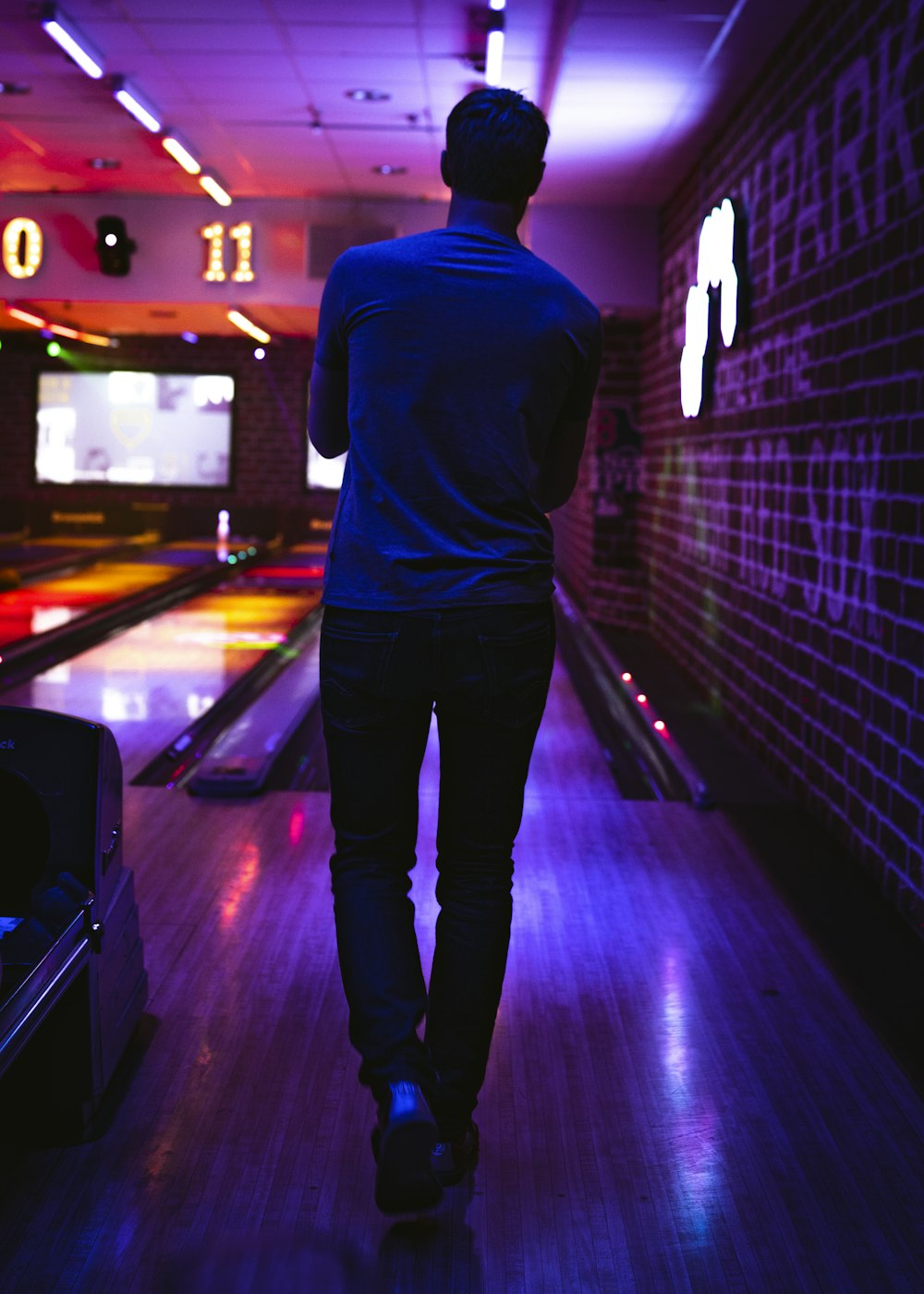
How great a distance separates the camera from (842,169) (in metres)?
4.21

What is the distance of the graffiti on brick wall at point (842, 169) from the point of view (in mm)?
3576

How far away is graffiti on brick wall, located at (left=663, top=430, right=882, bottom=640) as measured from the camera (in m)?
3.85

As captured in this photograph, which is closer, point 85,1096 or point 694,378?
point 85,1096

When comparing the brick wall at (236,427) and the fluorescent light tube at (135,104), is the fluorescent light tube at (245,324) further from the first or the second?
the fluorescent light tube at (135,104)

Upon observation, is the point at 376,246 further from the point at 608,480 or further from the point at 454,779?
the point at 608,480

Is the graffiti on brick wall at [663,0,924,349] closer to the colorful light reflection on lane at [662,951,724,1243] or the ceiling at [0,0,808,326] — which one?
the ceiling at [0,0,808,326]

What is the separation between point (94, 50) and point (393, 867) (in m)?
6.01

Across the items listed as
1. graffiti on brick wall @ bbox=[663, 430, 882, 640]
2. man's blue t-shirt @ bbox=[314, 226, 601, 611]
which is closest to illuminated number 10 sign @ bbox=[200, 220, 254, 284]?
graffiti on brick wall @ bbox=[663, 430, 882, 640]

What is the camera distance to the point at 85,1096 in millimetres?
1979

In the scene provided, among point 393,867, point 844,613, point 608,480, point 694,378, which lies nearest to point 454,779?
point 393,867

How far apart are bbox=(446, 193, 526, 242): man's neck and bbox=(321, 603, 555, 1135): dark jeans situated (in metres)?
0.49

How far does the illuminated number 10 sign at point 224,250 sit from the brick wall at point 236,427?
5680 mm

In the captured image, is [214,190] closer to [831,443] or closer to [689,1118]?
[831,443]

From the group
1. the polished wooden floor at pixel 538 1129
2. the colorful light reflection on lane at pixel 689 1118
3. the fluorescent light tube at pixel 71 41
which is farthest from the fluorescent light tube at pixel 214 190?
the colorful light reflection on lane at pixel 689 1118
